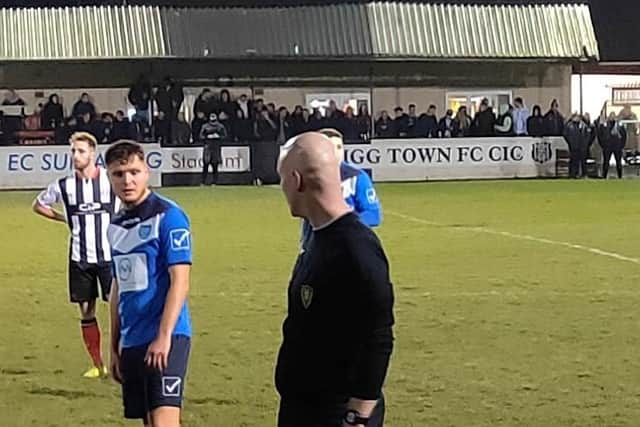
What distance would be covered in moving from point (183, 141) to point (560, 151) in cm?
947

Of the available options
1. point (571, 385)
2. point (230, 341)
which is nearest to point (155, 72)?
point (230, 341)

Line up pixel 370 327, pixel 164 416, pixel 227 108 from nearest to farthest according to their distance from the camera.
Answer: pixel 370 327 → pixel 164 416 → pixel 227 108

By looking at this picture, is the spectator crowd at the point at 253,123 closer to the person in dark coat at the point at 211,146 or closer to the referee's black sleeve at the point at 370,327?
the person in dark coat at the point at 211,146

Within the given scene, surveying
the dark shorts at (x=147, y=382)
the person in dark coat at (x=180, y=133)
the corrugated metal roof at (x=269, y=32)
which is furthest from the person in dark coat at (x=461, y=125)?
the dark shorts at (x=147, y=382)

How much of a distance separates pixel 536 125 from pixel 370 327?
3131 cm

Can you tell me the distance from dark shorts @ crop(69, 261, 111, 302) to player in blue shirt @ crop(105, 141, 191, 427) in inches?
148

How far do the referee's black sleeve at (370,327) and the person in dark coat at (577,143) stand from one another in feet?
101

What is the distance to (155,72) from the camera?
39.8m

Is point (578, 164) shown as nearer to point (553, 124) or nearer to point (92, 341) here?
point (553, 124)

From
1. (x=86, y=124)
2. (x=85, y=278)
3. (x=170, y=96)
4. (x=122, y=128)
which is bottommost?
(x=85, y=278)

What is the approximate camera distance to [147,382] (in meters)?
6.40

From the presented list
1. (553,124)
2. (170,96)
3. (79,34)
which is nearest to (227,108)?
(170,96)

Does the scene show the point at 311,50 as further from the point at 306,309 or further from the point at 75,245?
the point at 306,309

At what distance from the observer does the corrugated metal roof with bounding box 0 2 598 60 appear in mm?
38688
